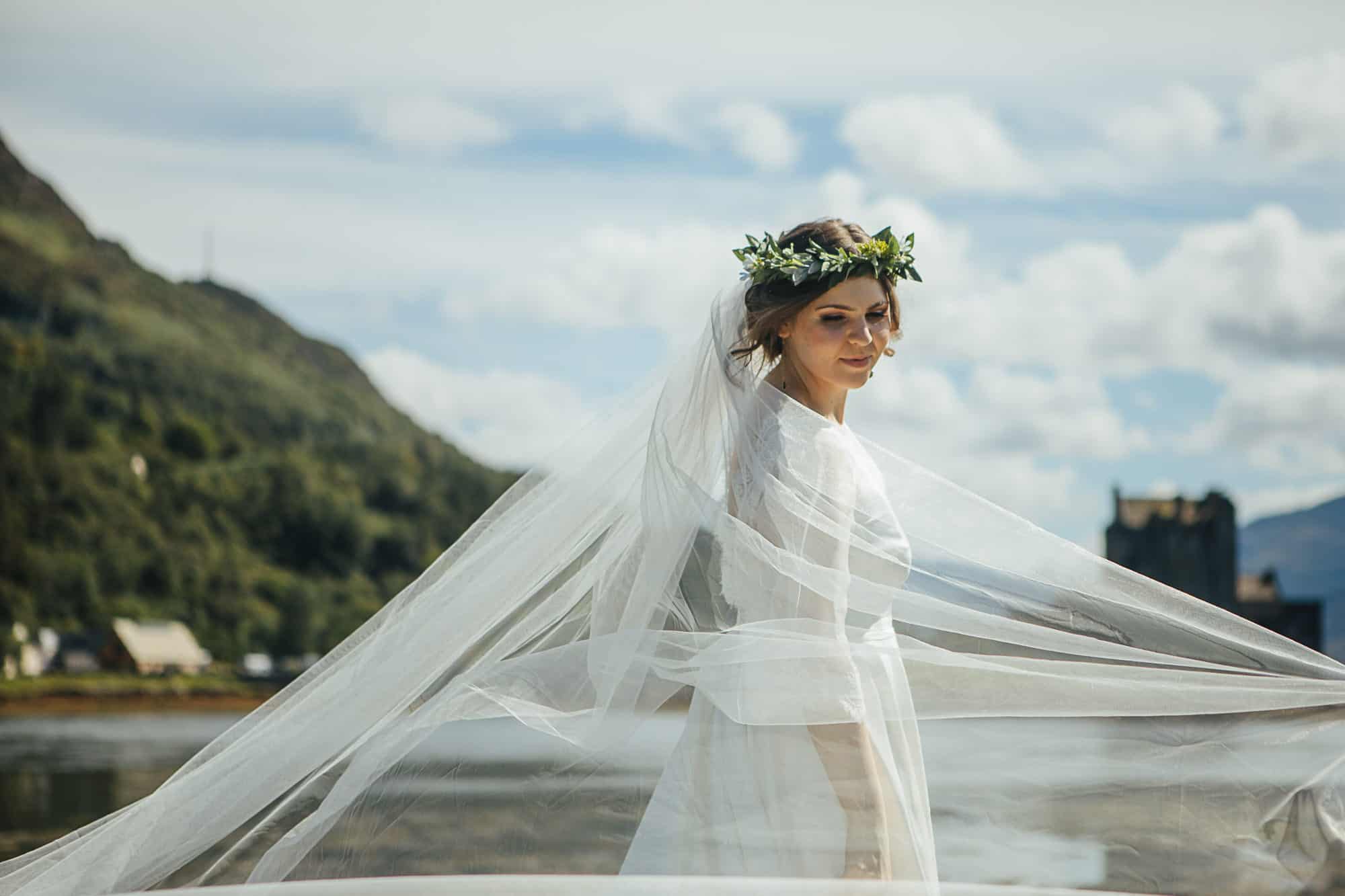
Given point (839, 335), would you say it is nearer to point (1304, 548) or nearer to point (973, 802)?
point (973, 802)

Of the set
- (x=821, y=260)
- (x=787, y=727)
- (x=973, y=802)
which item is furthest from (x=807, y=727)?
(x=821, y=260)

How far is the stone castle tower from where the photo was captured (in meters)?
83.3

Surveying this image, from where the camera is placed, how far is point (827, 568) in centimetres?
283

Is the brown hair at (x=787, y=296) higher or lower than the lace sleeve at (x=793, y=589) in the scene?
higher

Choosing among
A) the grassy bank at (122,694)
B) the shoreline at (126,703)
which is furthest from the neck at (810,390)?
the grassy bank at (122,694)

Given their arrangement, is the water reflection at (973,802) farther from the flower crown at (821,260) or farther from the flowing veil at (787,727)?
the flower crown at (821,260)

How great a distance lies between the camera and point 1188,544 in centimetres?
8406

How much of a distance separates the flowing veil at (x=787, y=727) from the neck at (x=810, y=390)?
0.28 ft

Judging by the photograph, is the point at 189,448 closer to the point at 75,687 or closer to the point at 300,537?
the point at 300,537

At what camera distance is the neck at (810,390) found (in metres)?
3.11

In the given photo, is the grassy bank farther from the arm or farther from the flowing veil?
the arm

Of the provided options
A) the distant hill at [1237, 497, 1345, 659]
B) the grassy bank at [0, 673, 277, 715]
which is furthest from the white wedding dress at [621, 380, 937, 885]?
the distant hill at [1237, 497, 1345, 659]

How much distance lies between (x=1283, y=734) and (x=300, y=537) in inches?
4116

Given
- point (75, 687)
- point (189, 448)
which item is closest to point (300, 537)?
point (189, 448)
